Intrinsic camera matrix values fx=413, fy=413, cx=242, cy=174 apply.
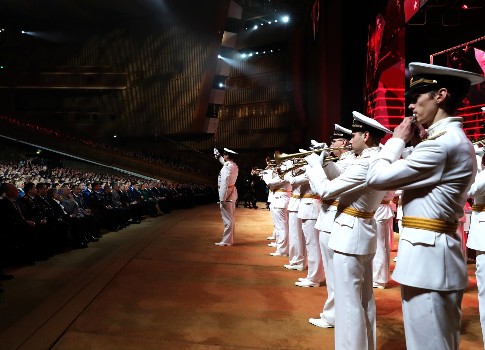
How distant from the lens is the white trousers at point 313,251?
15.7ft

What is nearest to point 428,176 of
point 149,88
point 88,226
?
point 88,226

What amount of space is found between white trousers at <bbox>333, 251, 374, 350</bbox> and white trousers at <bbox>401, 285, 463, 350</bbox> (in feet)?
2.75

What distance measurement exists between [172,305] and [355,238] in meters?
2.22

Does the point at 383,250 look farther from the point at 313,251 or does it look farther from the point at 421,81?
the point at 421,81

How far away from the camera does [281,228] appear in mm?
7078

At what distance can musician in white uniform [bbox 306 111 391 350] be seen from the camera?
8.51ft

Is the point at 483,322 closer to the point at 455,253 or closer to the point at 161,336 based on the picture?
the point at 455,253

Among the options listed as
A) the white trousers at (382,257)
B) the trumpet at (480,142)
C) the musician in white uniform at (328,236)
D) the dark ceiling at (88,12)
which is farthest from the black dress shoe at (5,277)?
the dark ceiling at (88,12)

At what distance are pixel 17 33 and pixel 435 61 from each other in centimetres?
2778

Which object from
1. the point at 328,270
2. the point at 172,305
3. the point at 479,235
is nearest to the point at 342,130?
the point at 328,270

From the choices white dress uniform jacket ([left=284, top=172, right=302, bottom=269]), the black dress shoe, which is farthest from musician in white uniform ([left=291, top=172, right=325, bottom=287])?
the black dress shoe

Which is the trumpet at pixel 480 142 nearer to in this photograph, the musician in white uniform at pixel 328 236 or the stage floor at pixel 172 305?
the musician in white uniform at pixel 328 236

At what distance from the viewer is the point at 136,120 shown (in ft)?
86.1

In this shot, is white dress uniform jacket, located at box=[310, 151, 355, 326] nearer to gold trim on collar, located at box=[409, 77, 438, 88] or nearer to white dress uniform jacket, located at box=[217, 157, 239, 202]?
gold trim on collar, located at box=[409, 77, 438, 88]
